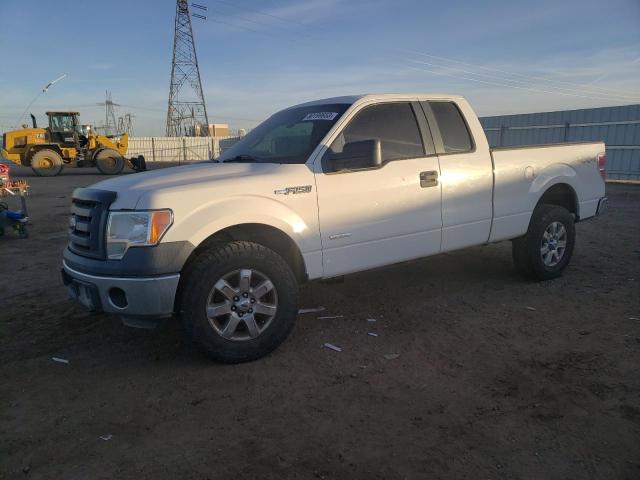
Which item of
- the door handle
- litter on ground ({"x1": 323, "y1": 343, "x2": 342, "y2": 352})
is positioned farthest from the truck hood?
litter on ground ({"x1": 323, "y1": 343, "x2": 342, "y2": 352})

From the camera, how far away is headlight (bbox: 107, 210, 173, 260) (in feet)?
10.1

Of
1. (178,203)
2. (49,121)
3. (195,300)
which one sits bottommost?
(195,300)

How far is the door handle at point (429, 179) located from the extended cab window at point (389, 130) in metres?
0.19

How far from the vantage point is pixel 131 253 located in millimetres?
3104

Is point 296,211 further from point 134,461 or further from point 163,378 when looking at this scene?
point 134,461

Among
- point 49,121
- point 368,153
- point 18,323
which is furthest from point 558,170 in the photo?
point 49,121

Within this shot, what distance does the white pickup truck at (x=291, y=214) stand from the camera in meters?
3.17

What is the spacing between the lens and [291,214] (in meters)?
3.55

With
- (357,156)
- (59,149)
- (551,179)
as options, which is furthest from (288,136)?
(59,149)

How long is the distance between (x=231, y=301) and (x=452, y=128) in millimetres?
2705

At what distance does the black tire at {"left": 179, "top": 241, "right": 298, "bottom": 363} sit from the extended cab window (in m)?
1.14

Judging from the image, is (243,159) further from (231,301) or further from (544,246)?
(544,246)

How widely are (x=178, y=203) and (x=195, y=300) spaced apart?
0.65 meters

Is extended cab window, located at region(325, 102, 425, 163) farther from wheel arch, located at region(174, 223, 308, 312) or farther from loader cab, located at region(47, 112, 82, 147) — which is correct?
loader cab, located at region(47, 112, 82, 147)
